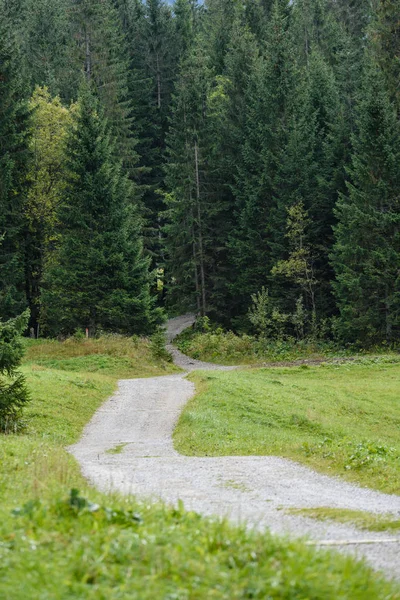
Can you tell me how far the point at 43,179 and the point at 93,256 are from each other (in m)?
8.78

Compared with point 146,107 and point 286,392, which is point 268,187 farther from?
point 286,392

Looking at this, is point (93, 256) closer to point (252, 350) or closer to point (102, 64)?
point (252, 350)

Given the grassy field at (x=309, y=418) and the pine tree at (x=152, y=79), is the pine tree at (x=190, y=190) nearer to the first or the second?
the pine tree at (x=152, y=79)

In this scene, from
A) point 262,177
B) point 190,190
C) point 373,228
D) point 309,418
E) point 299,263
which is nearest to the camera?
point 309,418

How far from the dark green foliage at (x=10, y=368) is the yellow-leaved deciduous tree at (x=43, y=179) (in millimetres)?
28844

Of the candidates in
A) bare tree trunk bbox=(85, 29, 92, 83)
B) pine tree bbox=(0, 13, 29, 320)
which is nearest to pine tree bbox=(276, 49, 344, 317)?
bare tree trunk bbox=(85, 29, 92, 83)

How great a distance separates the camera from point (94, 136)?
42906 mm

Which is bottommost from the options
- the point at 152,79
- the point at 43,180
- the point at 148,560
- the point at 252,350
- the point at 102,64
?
the point at 252,350

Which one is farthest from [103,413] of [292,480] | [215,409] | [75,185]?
[75,185]

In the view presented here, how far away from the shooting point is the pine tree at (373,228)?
42.5 m

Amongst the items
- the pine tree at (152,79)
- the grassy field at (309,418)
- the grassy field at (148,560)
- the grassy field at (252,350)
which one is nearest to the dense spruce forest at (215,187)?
the pine tree at (152,79)

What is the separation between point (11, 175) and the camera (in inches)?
1699

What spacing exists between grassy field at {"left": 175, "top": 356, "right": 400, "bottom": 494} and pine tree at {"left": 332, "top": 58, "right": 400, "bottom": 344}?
7.49 meters

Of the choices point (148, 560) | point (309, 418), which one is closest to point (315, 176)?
point (309, 418)
